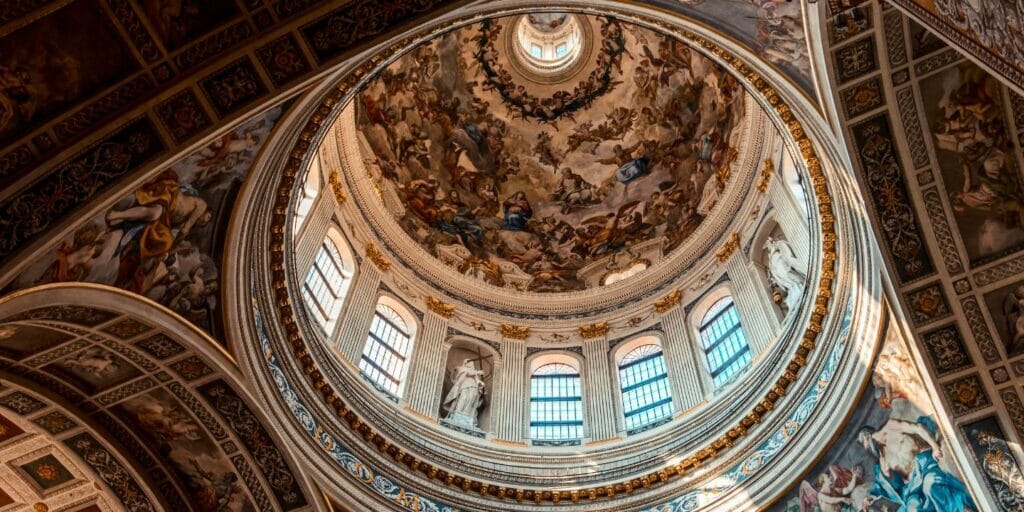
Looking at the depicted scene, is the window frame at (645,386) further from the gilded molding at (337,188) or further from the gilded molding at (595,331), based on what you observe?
the gilded molding at (337,188)

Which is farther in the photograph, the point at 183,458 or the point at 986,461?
the point at 183,458

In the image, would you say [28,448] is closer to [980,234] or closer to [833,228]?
[833,228]

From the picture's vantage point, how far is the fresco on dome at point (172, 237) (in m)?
12.1

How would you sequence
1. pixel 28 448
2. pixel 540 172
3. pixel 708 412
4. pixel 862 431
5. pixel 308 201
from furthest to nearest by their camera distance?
pixel 540 172
pixel 308 201
pixel 708 412
pixel 28 448
pixel 862 431

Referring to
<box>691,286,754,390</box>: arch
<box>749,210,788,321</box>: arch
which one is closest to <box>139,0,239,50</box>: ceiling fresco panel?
<box>691,286,754,390</box>: arch

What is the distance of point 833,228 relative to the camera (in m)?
17.1

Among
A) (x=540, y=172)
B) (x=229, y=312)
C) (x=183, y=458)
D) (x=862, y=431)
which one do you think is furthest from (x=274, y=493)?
(x=540, y=172)

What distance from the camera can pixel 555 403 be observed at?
2400 centimetres

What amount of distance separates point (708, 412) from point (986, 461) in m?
7.67

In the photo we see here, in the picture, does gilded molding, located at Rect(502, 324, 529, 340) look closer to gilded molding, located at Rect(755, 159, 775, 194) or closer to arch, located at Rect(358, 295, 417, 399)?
arch, located at Rect(358, 295, 417, 399)

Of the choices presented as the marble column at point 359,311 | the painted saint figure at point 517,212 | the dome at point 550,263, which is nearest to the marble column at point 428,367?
the dome at point 550,263

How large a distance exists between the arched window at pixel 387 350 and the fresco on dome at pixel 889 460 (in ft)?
33.9

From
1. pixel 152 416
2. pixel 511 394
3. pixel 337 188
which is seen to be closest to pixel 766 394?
pixel 511 394

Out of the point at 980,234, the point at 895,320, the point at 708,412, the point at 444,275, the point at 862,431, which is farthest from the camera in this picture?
the point at 444,275
